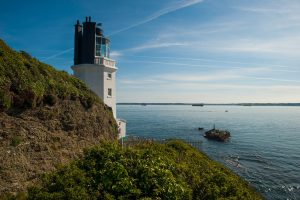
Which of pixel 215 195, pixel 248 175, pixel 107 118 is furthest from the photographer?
pixel 248 175

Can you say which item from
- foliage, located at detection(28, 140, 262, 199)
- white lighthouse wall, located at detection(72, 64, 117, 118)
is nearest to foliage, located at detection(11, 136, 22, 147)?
foliage, located at detection(28, 140, 262, 199)

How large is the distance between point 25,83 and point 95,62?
51.4 ft

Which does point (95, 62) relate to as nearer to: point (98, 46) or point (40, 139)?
point (98, 46)

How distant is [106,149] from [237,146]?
47.9 meters

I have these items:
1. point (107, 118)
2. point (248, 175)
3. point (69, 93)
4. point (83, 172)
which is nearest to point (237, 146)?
point (248, 175)

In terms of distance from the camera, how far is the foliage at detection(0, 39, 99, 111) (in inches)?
499

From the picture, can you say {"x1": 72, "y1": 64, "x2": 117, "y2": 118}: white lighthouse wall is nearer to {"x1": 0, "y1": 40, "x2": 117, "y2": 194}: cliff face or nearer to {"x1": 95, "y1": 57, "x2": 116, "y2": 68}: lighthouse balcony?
{"x1": 95, "y1": 57, "x2": 116, "y2": 68}: lighthouse balcony

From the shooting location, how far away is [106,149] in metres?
13.3

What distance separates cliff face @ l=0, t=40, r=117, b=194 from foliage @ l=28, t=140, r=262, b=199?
129 centimetres

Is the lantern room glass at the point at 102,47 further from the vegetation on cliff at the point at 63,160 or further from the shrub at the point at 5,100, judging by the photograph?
the shrub at the point at 5,100

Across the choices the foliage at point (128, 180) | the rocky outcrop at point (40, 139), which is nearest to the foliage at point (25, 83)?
the rocky outcrop at point (40, 139)

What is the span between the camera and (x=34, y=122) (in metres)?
13.5

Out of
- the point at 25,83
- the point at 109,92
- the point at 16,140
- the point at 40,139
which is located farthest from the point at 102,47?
the point at 16,140

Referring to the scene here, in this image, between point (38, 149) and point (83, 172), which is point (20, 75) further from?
point (83, 172)
